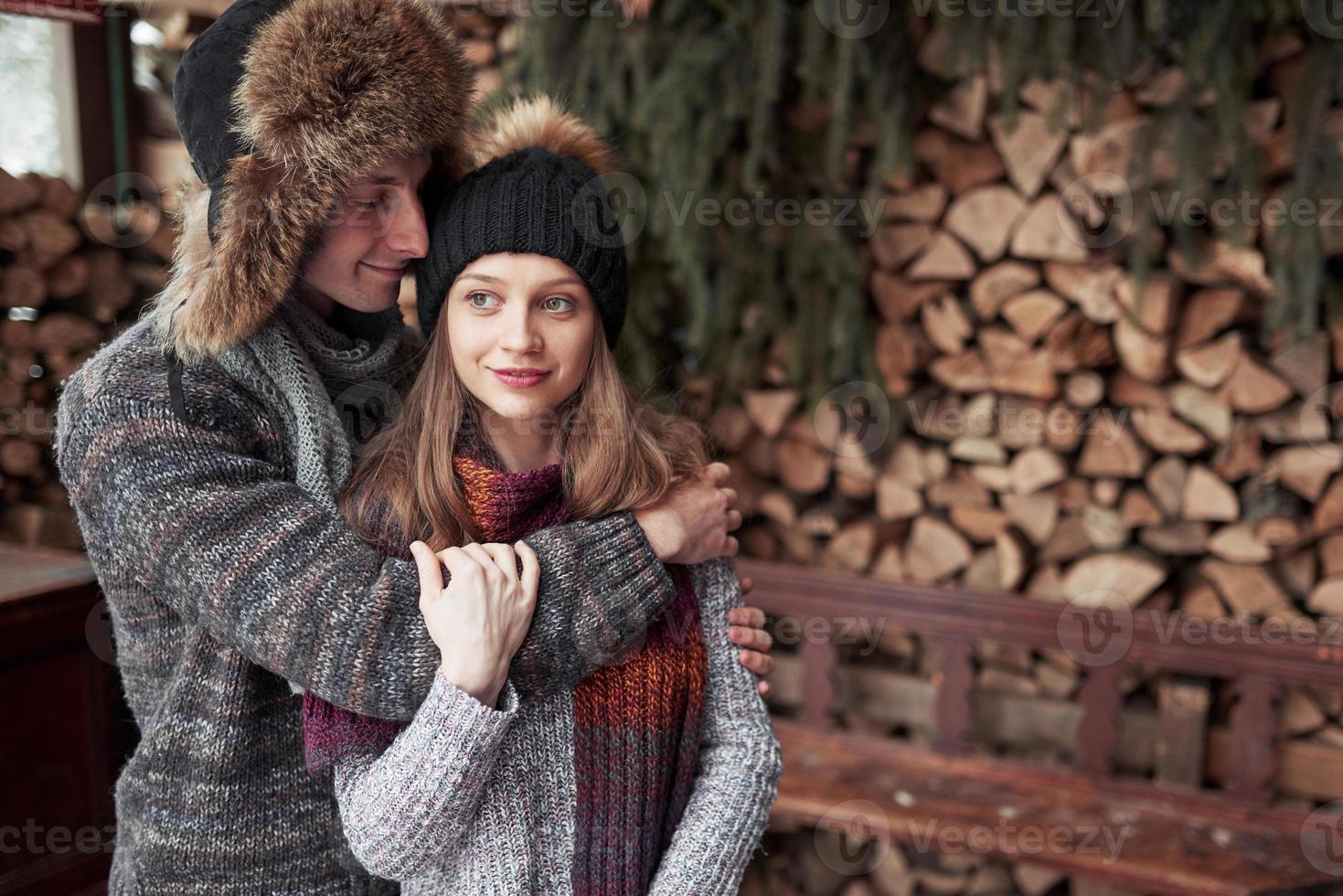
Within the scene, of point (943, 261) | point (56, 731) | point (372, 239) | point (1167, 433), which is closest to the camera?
point (372, 239)

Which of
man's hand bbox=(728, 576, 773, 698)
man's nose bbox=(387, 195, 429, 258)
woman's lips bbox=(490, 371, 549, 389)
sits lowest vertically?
man's hand bbox=(728, 576, 773, 698)

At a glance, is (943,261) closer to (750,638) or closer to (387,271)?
(750,638)

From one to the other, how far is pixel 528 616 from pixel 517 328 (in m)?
0.32

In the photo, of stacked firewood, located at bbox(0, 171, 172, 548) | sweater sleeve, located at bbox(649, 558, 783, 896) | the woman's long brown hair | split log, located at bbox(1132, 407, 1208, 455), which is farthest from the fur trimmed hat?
split log, located at bbox(1132, 407, 1208, 455)

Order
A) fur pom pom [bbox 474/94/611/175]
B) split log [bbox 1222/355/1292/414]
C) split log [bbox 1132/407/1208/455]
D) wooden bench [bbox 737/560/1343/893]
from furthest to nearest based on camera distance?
split log [bbox 1132/407/1208/455] < split log [bbox 1222/355/1292/414] < wooden bench [bbox 737/560/1343/893] < fur pom pom [bbox 474/94/611/175]

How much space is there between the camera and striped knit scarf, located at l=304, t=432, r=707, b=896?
122 cm

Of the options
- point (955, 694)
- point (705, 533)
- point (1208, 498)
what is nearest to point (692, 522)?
point (705, 533)

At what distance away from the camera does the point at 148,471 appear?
1.08 meters

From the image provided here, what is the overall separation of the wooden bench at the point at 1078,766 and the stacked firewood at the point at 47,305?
1675 millimetres

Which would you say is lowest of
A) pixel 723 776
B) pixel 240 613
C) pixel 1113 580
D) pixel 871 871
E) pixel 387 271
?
pixel 871 871

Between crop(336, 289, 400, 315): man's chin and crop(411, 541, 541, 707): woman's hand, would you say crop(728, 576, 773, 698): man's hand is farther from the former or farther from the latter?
crop(336, 289, 400, 315): man's chin

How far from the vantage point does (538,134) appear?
131cm

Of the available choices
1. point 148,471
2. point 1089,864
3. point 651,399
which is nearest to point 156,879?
point 148,471

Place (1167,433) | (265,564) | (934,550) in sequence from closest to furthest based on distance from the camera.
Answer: (265,564) → (1167,433) → (934,550)
